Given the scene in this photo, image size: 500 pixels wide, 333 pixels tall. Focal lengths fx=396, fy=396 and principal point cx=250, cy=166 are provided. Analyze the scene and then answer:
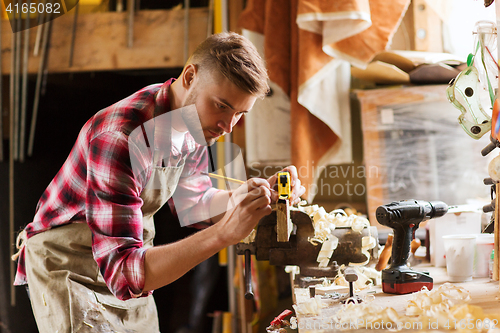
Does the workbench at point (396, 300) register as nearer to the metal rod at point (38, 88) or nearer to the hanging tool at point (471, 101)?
the hanging tool at point (471, 101)

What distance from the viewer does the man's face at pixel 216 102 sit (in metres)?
0.59

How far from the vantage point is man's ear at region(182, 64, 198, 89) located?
620mm

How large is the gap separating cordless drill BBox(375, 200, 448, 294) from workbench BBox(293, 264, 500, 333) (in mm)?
20

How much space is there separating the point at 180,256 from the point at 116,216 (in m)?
0.11

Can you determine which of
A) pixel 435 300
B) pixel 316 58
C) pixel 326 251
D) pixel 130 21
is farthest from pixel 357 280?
pixel 130 21

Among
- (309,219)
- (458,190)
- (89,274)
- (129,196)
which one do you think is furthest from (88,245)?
A: (458,190)

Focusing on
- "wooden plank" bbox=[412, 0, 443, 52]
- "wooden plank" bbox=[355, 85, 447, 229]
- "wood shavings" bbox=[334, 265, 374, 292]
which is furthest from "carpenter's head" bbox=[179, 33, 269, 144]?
"wooden plank" bbox=[412, 0, 443, 52]

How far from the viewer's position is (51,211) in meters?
0.71

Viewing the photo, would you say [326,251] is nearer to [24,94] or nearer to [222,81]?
[222,81]

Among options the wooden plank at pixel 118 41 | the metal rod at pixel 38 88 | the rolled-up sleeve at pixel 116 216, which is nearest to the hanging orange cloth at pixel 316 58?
the wooden plank at pixel 118 41

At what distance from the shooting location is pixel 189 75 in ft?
2.05

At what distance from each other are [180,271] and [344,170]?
83 cm

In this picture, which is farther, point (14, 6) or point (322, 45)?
point (322, 45)

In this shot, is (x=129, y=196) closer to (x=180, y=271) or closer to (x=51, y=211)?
(x=180, y=271)
